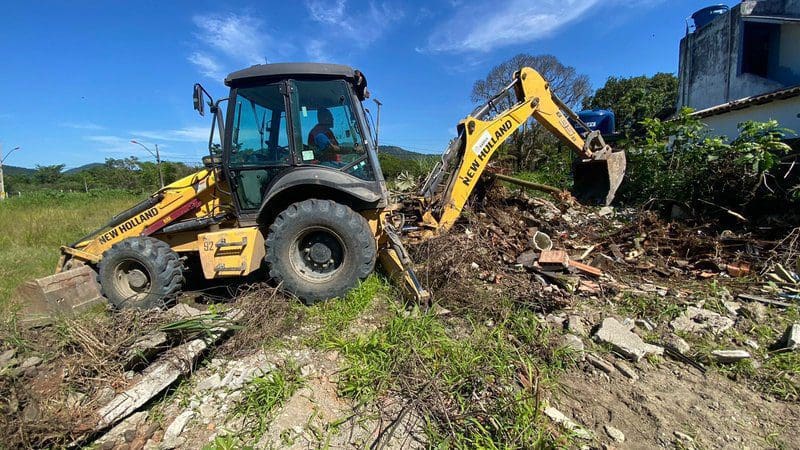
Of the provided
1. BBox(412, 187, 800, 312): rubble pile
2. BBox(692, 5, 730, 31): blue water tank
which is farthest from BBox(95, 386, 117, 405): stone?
BBox(692, 5, 730, 31): blue water tank

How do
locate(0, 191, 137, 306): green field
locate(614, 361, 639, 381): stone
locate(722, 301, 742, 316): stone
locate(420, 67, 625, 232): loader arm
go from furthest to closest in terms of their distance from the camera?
1. locate(0, 191, 137, 306): green field
2. locate(420, 67, 625, 232): loader arm
3. locate(722, 301, 742, 316): stone
4. locate(614, 361, 639, 381): stone

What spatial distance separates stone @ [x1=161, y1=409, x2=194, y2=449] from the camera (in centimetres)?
201

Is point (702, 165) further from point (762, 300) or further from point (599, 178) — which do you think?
point (762, 300)

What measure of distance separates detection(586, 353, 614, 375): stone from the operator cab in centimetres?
210

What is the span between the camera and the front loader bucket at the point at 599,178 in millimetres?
5859

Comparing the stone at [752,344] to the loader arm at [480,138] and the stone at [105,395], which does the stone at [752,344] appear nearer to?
the loader arm at [480,138]

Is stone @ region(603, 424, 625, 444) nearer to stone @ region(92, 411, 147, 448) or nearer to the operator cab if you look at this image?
the operator cab

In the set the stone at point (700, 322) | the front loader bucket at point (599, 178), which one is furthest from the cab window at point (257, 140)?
the front loader bucket at point (599, 178)

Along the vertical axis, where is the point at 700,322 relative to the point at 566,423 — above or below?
above

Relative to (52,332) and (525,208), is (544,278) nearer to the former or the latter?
(525,208)

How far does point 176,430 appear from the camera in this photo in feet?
6.86

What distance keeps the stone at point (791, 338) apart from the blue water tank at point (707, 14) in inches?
603

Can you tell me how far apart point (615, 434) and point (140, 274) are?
158 inches

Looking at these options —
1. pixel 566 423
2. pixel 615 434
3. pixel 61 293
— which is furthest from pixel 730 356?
pixel 61 293
